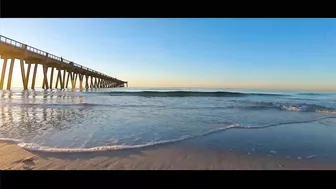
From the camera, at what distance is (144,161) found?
10.5 feet

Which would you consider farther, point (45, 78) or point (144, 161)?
point (45, 78)

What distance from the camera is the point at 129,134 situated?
16.1ft

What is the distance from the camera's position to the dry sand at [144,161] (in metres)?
2.97

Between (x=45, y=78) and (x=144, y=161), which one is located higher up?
(x=45, y=78)

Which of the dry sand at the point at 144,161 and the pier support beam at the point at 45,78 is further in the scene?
the pier support beam at the point at 45,78

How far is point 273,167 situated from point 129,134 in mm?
2989

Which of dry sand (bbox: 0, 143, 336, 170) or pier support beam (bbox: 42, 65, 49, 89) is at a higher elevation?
pier support beam (bbox: 42, 65, 49, 89)

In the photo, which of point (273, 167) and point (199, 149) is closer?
point (273, 167)

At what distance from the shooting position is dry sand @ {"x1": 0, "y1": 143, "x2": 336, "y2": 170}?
2969mm

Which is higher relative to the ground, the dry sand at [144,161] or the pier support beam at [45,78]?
the pier support beam at [45,78]

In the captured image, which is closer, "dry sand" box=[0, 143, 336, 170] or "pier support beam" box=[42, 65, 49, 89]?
"dry sand" box=[0, 143, 336, 170]
